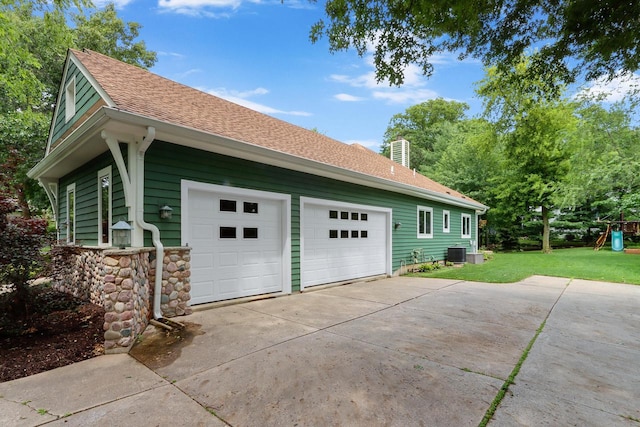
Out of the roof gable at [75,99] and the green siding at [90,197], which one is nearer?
the green siding at [90,197]

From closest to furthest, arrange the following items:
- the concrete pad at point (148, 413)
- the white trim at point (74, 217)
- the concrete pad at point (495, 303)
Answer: the concrete pad at point (148, 413) < the concrete pad at point (495, 303) < the white trim at point (74, 217)

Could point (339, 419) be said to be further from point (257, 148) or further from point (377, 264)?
point (377, 264)

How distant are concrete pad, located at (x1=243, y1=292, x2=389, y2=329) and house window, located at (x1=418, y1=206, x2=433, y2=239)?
6004 millimetres

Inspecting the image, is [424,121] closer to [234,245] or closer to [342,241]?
[342,241]

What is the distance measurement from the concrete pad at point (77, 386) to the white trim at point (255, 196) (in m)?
2.13

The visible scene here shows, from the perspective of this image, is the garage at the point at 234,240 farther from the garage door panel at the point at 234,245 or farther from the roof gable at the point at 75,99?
the roof gable at the point at 75,99

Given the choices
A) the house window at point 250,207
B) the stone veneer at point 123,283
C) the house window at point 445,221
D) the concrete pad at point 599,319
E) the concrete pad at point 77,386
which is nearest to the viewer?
the concrete pad at point 77,386

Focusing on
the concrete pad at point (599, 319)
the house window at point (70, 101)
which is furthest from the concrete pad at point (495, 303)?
the house window at point (70, 101)

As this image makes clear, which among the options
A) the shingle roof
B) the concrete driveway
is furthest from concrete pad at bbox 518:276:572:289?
the shingle roof

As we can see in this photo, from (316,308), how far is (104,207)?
411 centimetres

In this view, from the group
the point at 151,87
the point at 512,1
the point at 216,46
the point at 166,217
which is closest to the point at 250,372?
the point at 166,217

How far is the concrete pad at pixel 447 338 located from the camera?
323 centimetres

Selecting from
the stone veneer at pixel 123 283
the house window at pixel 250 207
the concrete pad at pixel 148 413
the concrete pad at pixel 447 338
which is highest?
the house window at pixel 250 207

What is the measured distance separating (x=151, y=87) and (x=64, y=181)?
3657mm
